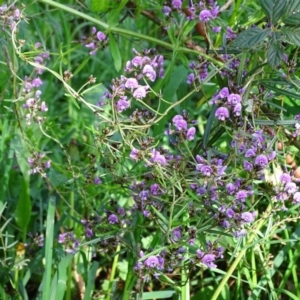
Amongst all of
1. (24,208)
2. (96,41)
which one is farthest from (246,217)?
(24,208)

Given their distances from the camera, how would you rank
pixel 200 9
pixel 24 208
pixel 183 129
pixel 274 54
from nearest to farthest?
pixel 274 54
pixel 183 129
pixel 200 9
pixel 24 208

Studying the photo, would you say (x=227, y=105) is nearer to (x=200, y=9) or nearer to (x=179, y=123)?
(x=179, y=123)

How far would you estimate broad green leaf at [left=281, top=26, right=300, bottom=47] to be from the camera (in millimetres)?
1265

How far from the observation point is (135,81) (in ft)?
4.42

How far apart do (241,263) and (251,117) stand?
47 centimetres

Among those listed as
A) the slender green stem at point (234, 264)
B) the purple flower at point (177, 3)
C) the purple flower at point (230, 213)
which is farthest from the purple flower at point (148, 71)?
the slender green stem at point (234, 264)

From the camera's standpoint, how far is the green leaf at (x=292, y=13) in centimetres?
128

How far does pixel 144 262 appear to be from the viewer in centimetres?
144

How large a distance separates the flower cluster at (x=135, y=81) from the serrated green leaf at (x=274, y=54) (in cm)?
25

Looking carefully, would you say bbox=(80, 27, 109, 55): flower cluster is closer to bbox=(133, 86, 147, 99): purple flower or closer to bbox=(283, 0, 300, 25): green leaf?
bbox=(133, 86, 147, 99): purple flower

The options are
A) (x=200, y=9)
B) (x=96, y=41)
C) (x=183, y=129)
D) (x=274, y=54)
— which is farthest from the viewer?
(x=96, y=41)

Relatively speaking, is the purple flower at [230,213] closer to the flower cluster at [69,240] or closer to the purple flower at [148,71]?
the purple flower at [148,71]

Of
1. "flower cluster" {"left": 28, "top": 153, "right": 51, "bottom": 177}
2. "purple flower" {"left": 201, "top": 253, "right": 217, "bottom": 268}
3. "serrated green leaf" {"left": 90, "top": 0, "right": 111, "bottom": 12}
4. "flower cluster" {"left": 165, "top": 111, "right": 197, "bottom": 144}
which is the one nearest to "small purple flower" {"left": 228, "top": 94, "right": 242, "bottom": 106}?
"flower cluster" {"left": 165, "top": 111, "right": 197, "bottom": 144}

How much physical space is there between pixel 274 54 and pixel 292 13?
0.30 feet
